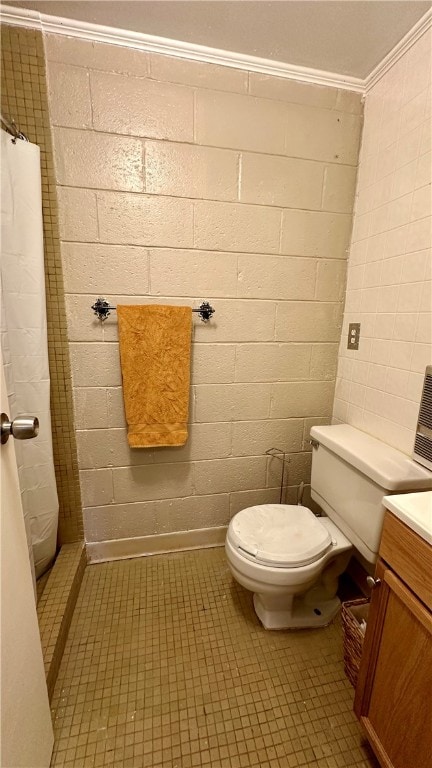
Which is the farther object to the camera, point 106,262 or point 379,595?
point 106,262

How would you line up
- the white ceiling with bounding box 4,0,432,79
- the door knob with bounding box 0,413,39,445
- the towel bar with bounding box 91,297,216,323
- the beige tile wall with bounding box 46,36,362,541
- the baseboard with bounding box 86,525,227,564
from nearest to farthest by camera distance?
1. the door knob with bounding box 0,413,39,445
2. the white ceiling with bounding box 4,0,432,79
3. the beige tile wall with bounding box 46,36,362,541
4. the towel bar with bounding box 91,297,216,323
5. the baseboard with bounding box 86,525,227,564

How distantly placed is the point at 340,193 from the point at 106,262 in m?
1.11

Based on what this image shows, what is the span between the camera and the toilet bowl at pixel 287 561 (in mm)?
1143

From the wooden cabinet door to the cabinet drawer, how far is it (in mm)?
29

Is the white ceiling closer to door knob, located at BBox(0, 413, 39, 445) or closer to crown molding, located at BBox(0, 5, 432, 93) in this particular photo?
crown molding, located at BBox(0, 5, 432, 93)

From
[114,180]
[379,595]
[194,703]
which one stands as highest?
[114,180]

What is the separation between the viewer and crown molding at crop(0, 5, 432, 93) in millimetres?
1103

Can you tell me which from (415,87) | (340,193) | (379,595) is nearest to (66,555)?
(379,595)

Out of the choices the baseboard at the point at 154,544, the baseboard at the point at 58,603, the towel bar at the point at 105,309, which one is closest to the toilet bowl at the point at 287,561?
the baseboard at the point at 154,544

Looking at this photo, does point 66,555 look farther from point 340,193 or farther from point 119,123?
point 340,193

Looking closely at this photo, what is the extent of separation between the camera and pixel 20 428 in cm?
63

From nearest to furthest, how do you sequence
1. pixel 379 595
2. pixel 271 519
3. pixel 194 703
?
1. pixel 379 595
2. pixel 194 703
3. pixel 271 519

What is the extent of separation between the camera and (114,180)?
4.18 ft

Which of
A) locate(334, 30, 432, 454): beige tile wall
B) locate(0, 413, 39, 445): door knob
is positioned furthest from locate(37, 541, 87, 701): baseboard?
locate(334, 30, 432, 454): beige tile wall
